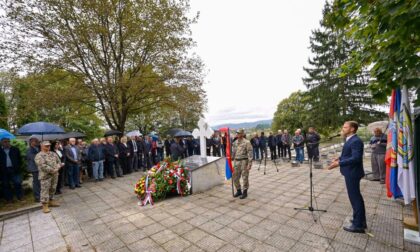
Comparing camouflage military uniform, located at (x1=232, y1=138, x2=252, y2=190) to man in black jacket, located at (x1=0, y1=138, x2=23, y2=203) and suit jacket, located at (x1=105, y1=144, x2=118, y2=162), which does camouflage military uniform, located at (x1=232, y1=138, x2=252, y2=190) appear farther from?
man in black jacket, located at (x1=0, y1=138, x2=23, y2=203)

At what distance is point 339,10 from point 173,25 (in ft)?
35.3

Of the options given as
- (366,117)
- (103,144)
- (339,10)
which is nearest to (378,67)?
(339,10)

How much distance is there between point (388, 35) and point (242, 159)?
156 inches

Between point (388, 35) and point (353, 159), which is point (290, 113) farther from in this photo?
point (388, 35)

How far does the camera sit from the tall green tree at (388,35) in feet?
7.36

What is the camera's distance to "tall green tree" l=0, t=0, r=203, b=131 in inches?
374

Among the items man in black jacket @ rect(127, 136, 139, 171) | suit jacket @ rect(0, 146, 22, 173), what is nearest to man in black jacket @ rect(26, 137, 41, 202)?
suit jacket @ rect(0, 146, 22, 173)

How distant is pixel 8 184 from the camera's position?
6.02 m

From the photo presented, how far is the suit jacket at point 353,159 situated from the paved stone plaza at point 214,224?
1.04 metres

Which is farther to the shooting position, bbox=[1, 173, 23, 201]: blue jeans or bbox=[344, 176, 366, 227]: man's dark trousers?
bbox=[1, 173, 23, 201]: blue jeans

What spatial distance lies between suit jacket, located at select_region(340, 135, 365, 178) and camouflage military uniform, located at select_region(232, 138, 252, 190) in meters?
2.42

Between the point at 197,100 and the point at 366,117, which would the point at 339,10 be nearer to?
the point at 197,100

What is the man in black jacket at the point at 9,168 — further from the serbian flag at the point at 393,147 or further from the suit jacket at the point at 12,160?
the serbian flag at the point at 393,147

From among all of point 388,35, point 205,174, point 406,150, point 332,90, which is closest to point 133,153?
point 205,174
